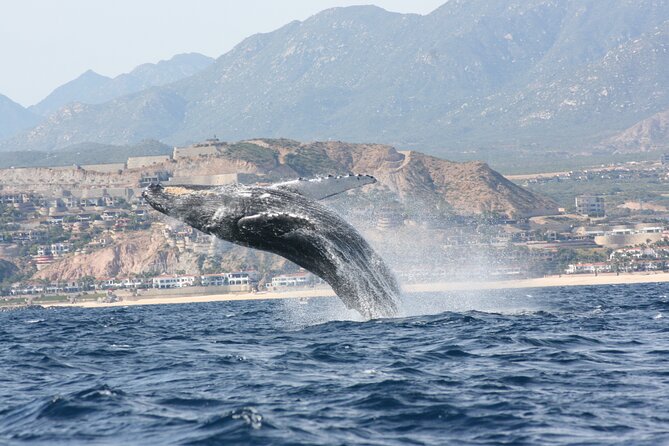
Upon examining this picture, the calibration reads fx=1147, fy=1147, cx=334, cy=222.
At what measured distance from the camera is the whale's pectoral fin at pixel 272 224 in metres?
25.4

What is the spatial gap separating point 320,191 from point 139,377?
6.20m

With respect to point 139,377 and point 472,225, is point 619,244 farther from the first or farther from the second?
point 139,377

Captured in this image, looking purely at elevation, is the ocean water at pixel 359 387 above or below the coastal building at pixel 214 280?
below

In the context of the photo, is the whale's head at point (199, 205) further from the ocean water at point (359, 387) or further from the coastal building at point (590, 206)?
the coastal building at point (590, 206)

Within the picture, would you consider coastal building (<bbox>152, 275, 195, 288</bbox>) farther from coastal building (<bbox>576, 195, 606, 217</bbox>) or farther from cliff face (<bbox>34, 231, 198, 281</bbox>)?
coastal building (<bbox>576, 195, 606, 217</bbox>)

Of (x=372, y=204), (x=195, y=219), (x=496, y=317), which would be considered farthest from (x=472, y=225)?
(x=195, y=219)

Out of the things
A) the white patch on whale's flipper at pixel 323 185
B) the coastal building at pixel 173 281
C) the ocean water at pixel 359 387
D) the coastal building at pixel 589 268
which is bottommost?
the ocean water at pixel 359 387

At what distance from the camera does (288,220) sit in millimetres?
26000

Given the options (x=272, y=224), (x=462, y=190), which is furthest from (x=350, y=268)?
(x=462, y=190)

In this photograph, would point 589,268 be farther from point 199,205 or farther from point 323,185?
point 199,205

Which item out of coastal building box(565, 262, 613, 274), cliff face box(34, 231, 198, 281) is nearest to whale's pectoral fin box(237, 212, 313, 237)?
coastal building box(565, 262, 613, 274)

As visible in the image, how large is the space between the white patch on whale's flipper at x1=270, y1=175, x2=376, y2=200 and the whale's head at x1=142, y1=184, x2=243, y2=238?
1414 mm

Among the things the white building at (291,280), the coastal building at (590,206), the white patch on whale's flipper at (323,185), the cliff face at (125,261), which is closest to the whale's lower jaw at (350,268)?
the white patch on whale's flipper at (323,185)

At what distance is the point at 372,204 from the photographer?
173m
